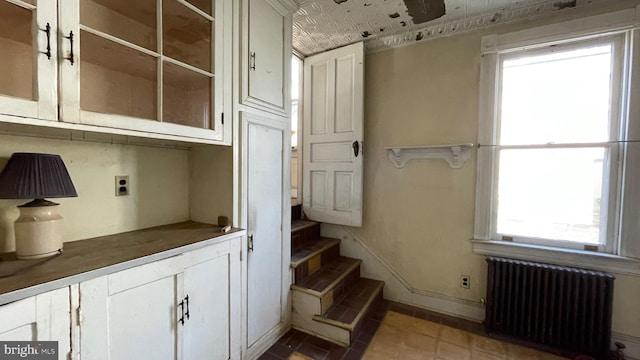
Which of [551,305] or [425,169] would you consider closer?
→ [551,305]

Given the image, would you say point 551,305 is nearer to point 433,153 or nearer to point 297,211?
point 433,153

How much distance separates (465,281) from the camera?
2.32 meters

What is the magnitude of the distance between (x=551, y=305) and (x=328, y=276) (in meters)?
1.72

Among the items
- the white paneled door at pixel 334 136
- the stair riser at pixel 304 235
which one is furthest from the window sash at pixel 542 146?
the stair riser at pixel 304 235

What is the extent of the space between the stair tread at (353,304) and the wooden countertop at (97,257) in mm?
1080

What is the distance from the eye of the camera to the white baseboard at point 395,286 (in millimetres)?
2326

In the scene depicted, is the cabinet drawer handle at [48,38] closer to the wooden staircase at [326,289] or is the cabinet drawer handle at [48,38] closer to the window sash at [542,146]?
the wooden staircase at [326,289]

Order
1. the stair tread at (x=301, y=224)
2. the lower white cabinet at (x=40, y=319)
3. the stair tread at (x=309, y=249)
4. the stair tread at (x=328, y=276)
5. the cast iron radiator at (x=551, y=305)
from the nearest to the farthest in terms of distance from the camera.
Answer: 1. the lower white cabinet at (x=40, y=319)
2. the cast iron radiator at (x=551, y=305)
3. the stair tread at (x=328, y=276)
4. the stair tread at (x=309, y=249)
5. the stair tread at (x=301, y=224)

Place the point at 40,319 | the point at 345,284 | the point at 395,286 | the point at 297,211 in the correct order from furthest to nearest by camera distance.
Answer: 1. the point at 297,211
2. the point at 395,286
3. the point at 345,284
4. the point at 40,319

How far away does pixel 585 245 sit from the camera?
1956mm

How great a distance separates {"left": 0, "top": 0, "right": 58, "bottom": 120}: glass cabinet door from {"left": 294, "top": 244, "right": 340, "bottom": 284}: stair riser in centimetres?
183

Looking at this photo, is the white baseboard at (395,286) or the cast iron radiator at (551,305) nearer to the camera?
the cast iron radiator at (551,305)

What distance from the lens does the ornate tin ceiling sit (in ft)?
6.49

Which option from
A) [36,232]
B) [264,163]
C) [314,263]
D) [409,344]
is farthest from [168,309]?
[409,344]
